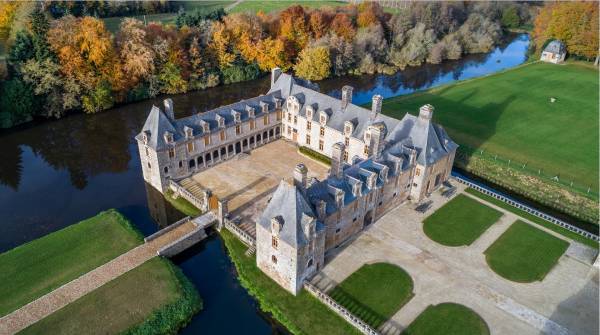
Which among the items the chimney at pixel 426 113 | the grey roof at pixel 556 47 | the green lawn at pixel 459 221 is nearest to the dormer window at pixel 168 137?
the chimney at pixel 426 113

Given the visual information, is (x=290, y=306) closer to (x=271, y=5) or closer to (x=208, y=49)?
(x=208, y=49)

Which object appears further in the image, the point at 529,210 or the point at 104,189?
the point at 104,189

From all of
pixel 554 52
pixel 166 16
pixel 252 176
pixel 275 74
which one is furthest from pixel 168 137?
pixel 554 52

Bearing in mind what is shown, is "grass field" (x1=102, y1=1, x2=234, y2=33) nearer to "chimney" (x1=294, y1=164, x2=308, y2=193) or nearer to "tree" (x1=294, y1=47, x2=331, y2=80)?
"tree" (x1=294, y1=47, x2=331, y2=80)

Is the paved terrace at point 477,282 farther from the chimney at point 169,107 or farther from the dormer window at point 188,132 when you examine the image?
the chimney at point 169,107

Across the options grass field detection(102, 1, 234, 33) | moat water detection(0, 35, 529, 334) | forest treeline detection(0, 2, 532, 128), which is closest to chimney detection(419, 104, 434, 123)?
moat water detection(0, 35, 529, 334)

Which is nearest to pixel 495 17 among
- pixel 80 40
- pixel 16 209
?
pixel 80 40
